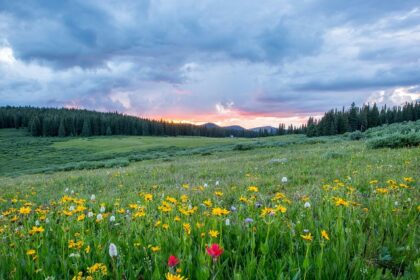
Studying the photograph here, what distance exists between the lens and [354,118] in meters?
101

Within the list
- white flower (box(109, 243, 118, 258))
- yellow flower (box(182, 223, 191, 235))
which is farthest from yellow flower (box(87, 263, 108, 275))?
yellow flower (box(182, 223, 191, 235))

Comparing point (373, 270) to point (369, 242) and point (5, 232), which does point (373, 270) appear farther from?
point (5, 232)

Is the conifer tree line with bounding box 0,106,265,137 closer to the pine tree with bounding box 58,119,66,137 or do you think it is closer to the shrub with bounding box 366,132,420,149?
the pine tree with bounding box 58,119,66,137

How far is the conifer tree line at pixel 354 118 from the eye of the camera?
3821 inches

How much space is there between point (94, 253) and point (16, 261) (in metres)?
0.65

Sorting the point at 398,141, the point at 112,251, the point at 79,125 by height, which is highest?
the point at 79,125

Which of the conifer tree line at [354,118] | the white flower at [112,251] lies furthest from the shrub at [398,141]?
the conifer tree line at [354,118]

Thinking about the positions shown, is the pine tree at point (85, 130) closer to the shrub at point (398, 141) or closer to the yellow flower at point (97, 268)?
the shrub at point (398, 141)

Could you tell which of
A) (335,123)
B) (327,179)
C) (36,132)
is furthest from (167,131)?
(327,179)

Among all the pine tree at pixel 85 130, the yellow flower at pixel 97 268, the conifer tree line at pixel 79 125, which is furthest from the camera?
the pine tree at pixel 85 130

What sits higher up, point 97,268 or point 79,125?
point 79,125

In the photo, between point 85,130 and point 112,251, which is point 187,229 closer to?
point 112,251

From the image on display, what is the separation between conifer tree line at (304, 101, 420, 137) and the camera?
3821 inches

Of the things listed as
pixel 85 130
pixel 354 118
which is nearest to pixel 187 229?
pixel 354 118
